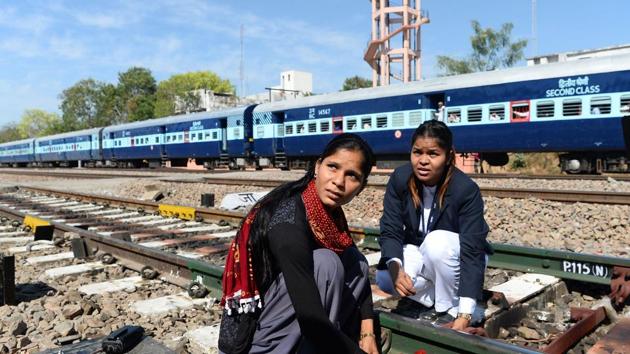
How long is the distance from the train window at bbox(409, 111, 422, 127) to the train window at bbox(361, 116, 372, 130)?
5.25 ft

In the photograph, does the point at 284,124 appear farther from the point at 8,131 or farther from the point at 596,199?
the point at 8,131

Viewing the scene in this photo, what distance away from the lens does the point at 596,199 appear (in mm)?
7121

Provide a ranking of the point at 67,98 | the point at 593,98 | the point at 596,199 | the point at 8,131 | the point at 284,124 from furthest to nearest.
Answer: the point at 8,131 < the point at 67,98 < the point at 284,124 < the point at 593,98 < the point at 596,199

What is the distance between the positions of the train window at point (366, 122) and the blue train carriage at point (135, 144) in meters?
14.3

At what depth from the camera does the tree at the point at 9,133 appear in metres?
106

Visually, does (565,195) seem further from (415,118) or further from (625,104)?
(415,118)

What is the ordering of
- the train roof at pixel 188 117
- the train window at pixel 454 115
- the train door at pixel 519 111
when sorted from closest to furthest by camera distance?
1. the train door at pixel 519 111
2. the train window at pixel 454 115
3. the train roof at pixel 188 117

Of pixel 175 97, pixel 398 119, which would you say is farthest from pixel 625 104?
pixel 175 97

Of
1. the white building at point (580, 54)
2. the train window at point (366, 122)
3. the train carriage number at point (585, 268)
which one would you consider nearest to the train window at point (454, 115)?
the train window at point (366, 122)

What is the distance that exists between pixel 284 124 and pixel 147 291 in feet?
51.5

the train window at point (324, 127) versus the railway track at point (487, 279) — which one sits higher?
the train window at point (324, 127)

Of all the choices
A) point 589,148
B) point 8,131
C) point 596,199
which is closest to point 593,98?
point 589,148

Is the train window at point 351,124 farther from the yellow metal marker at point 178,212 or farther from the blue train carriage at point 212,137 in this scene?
the yellow metal marker at point 178,212

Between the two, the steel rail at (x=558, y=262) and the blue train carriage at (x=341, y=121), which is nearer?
the steel rail at (x=558, y=262)
